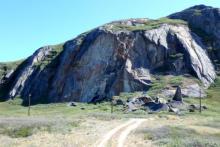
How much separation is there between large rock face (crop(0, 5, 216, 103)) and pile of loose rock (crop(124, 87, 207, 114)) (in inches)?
703

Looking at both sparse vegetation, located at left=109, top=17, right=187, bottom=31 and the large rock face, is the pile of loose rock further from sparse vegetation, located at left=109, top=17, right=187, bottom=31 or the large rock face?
sparse vegetation, located at left=109, top=17, right=187, bottom=31

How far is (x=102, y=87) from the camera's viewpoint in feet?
448

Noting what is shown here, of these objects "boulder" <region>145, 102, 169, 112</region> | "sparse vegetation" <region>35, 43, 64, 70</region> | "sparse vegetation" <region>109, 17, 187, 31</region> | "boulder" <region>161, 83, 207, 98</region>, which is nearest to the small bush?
"boulder" <region>145, 102, 169, 112</region>

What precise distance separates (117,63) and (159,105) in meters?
38.4

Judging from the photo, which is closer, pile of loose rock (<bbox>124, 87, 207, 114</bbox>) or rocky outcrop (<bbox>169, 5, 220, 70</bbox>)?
pile of loose rock (<bbox>124, 87, 207, 114</bbox>)

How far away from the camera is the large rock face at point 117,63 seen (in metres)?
138

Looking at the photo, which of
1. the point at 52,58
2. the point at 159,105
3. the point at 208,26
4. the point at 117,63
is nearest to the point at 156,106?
the point at 159,105

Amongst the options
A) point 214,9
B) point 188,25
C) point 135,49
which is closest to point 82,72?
point 135,49

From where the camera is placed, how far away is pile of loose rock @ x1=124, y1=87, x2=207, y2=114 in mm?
104588

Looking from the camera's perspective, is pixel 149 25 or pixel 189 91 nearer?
pixel 189 91

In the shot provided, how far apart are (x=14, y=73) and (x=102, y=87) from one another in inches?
2133

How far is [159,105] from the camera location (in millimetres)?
106125

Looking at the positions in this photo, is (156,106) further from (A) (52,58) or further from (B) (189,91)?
(A) (52,58)

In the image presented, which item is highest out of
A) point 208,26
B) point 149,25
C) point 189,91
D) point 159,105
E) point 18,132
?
point 149,25
